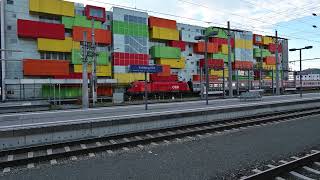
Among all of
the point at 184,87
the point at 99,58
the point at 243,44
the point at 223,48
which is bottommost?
the point at 184,87

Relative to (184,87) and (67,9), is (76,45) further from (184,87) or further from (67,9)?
(184,87)

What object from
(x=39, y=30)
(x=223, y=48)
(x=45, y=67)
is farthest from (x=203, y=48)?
(x=39, y=30)

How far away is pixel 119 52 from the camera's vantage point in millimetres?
58719

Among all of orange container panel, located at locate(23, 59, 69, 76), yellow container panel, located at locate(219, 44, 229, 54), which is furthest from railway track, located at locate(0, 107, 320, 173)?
yellow container panel, located at locate(219, 44, 229, 54)

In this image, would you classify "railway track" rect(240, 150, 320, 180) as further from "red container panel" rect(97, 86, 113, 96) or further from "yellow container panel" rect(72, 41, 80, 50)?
"yellow container panel" rect(72, 41, 80, 50)

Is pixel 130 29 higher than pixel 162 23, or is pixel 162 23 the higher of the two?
pixel 162 23

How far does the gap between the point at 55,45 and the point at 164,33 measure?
78.2ft

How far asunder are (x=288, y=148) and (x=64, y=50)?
48.1m

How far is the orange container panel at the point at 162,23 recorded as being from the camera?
65.5 meters

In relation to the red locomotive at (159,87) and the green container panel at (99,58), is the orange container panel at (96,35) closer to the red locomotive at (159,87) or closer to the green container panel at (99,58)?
the green container panel at (99,58)

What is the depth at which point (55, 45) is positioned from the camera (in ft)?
171

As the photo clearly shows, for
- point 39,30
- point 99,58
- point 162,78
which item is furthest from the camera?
point 162,78

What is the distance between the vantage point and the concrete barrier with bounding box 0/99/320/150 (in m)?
11.3

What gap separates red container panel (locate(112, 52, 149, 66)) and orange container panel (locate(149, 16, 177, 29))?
793 centimetres
